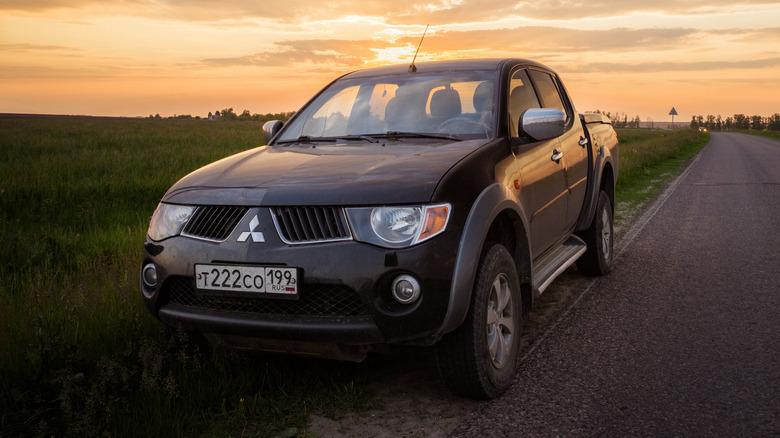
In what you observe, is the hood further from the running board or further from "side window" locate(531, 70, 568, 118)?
"side window" locate(531, 70, 568, 118)

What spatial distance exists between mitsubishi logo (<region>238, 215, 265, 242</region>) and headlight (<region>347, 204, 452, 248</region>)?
15.9 inches

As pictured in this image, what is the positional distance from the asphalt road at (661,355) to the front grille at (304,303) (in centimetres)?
72

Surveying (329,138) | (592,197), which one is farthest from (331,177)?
(592,197)

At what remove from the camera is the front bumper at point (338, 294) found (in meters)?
2.81

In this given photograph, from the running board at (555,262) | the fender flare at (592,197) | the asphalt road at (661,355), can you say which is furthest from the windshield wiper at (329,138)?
the fender flare at (592,197)

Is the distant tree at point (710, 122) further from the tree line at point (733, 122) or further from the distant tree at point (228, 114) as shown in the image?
the distant tree at point (228, 114)

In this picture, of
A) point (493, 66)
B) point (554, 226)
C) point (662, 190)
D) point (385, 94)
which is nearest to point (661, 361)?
point (554, 226)

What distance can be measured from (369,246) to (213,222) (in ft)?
2.60

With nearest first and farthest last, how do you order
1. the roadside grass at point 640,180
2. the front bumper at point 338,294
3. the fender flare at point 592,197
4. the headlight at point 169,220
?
the front bumper at point 338,294
the headlight at point 169,220
the fender flare at point 592,197
the roadside grass at point 640,180

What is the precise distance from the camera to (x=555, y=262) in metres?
4.59

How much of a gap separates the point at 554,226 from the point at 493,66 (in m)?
1.14

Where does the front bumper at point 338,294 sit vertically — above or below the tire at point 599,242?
above

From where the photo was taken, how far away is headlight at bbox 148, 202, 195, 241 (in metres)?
3.23

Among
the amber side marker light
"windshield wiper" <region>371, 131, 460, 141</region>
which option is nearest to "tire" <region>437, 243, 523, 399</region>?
the amber side marker light
